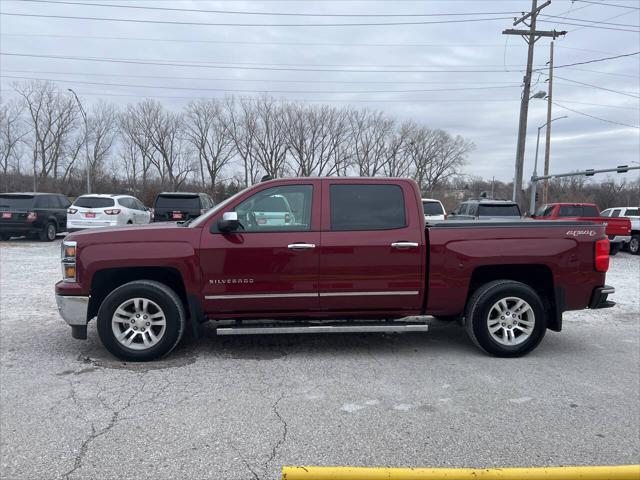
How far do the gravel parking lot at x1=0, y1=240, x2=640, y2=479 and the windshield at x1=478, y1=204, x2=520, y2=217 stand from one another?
9.96 metres

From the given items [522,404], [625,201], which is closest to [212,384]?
[522,404]

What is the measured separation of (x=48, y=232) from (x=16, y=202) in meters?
1.46

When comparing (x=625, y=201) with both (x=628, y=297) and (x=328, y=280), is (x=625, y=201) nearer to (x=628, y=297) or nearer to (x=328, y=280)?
(x=628, y=297)

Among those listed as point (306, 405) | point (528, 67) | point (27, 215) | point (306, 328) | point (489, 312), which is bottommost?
point (306, 405)

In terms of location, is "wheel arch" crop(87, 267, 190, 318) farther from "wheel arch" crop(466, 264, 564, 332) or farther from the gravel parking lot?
"wheel arch" crop(466, 264, 564, 332)

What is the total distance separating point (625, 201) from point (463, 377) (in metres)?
67.4

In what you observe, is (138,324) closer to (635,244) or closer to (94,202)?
(94,202)

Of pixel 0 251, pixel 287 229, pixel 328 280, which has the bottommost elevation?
pixel 0 251

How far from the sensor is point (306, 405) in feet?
13.3

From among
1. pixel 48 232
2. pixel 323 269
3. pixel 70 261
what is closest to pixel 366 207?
pixel 323 269

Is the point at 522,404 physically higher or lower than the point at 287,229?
lower

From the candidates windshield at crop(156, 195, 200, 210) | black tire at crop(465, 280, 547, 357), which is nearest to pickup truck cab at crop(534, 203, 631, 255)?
windshield at crop(156, 195, 200, 210)

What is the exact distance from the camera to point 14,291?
873 cm

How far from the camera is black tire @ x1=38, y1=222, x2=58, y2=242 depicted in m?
18.1
